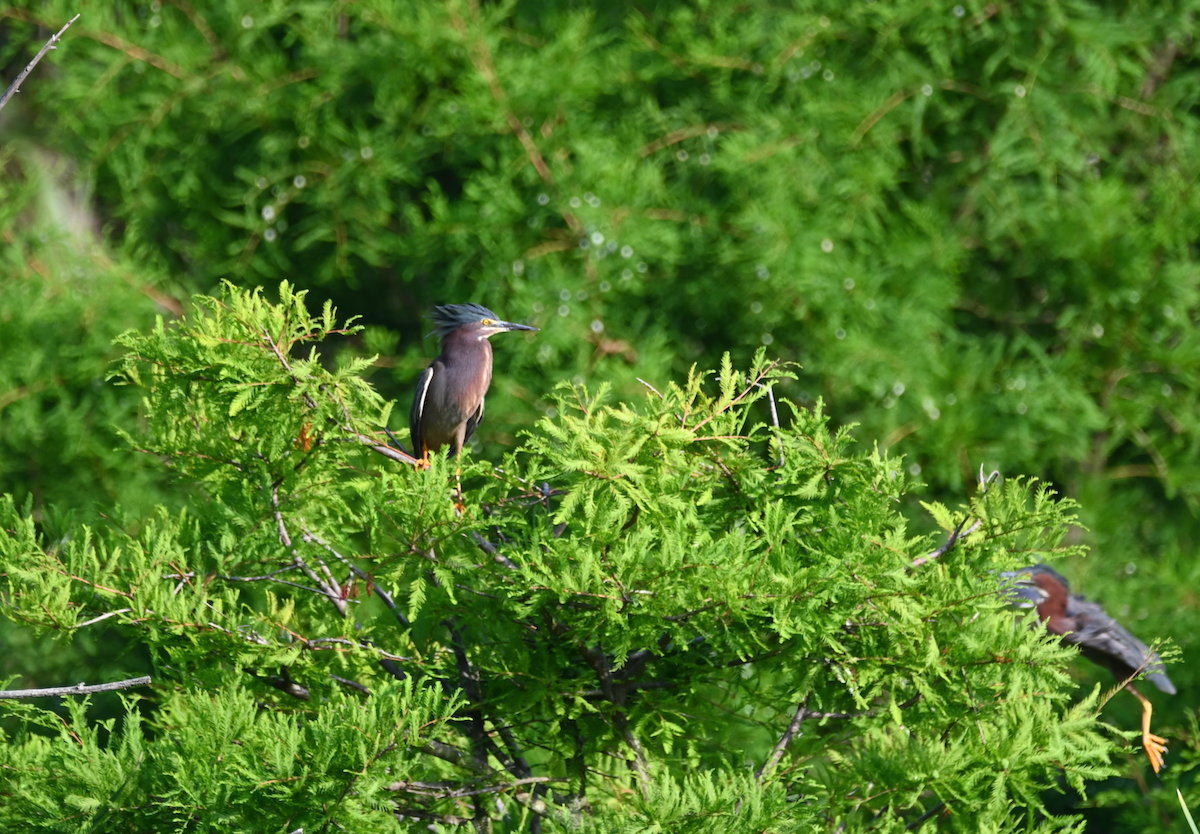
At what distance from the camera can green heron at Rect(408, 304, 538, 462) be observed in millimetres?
3473

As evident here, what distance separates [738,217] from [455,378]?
2632 mm

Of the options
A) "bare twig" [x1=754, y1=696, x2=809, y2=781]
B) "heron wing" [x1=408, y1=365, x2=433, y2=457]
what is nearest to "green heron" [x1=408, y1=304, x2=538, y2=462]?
"heron wing" [x1=408, y1=365, x2=433, y2=457]

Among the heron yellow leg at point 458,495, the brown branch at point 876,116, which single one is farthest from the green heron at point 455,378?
the brown branch at point 876,116

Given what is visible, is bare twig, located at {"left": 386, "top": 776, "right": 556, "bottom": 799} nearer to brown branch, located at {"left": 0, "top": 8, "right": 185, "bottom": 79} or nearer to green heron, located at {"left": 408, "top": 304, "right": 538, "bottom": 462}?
green heron, located at {"left": 408, "top": 304, "right": 538, "bottom": 462}

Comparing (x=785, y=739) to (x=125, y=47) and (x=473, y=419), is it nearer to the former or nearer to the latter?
(x=473, y=419)

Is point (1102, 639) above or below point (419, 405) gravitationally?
below

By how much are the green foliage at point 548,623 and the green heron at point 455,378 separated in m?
1.00

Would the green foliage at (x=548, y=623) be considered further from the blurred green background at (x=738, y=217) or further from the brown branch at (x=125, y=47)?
the brown branch at (x=125, y=47)

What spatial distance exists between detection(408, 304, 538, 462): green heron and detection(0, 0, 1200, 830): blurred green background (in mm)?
2006

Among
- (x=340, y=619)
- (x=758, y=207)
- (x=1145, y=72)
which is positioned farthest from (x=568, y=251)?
(x=340, y=619)

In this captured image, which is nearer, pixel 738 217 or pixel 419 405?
pixel 419 405

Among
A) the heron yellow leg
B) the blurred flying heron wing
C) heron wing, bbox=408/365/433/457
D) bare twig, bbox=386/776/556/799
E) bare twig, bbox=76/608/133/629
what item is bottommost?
the blurred flying heron wing

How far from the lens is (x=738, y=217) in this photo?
5.76 m

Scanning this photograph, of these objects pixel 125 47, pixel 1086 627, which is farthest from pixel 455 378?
pixel 125 47
